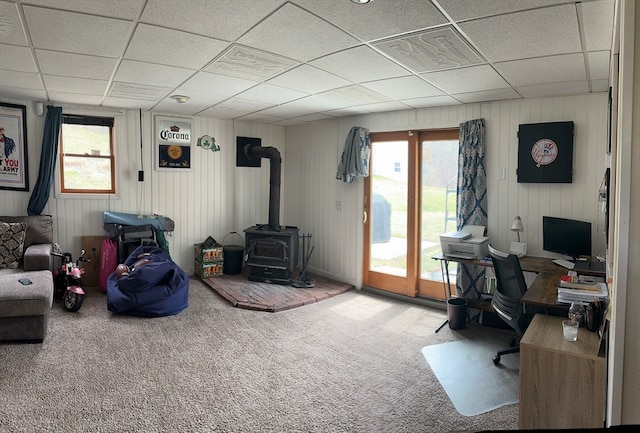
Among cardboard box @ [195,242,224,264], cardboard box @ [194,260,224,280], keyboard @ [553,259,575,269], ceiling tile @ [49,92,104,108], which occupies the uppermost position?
ceiling tile @ [49,92,104,108]

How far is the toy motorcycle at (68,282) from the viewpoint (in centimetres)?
418

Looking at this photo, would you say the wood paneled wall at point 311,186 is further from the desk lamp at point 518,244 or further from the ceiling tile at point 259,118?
the ceiling tile at point 259,118

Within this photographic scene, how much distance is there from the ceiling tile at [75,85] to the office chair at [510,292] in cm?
374

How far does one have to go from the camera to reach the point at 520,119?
4.04 m

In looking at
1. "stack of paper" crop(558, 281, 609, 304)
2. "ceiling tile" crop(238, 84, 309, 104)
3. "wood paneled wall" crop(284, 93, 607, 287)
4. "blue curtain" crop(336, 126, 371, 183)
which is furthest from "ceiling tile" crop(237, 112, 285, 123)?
"stack of paper" crop(558, 281, 609, 304)

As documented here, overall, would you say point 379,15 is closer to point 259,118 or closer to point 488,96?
point 488,96

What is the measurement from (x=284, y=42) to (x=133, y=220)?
140 inches

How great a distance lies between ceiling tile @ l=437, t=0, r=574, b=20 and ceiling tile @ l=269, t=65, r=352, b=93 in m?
1.30

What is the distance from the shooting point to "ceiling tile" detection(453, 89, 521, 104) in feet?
12.3

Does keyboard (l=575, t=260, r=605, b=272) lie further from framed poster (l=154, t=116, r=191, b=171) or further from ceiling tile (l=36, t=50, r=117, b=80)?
framed poster (l=154, t=116, r=191, b=171)

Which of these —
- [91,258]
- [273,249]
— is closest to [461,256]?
[273,249]

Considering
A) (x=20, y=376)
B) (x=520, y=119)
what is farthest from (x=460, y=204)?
(x=20, y=376)

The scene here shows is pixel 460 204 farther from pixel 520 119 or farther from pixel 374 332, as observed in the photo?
pixel 374 332

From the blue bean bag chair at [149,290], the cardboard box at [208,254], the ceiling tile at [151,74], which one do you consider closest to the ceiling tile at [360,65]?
the ceiling tile at [151,74]
